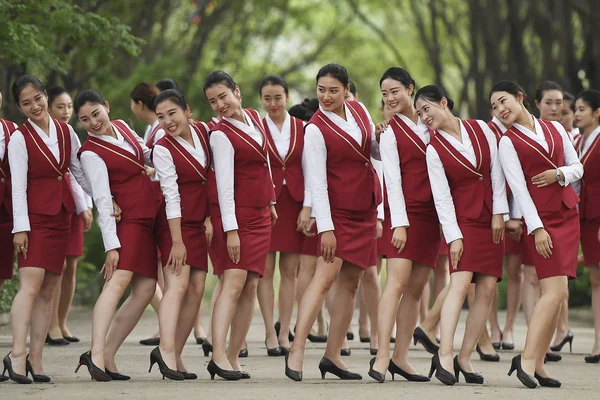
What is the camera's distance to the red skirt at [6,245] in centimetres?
984

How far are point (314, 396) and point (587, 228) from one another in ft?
13.2

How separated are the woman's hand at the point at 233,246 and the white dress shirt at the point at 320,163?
60cm

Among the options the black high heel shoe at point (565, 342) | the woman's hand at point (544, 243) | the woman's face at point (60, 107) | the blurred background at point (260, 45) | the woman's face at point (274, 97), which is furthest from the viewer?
the blurred background at point (260, 45)

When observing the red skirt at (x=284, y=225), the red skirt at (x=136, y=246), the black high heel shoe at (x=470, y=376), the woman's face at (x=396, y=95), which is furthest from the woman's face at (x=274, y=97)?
the black high heel shoe at (x=470, y=376)

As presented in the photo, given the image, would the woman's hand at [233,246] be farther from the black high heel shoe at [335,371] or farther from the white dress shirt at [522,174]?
the white dress shirt at [522,174]

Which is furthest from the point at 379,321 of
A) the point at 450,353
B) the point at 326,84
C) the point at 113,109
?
the point at 113,109

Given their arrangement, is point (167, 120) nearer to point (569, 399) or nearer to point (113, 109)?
point (569, 399)

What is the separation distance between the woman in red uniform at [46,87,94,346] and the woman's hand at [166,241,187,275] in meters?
2.81

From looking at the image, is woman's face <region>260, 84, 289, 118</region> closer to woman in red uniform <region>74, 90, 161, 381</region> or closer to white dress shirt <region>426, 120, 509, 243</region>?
woman in red uniform <region>74, 90, 161, 381</region>

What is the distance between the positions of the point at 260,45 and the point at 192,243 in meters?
26.1

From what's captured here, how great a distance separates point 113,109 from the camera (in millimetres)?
24344

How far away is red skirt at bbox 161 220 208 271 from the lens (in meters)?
9.56

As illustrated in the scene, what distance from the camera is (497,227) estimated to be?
9227 mm

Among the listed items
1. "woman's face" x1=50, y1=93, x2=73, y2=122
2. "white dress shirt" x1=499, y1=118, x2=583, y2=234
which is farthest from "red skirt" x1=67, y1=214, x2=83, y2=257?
"white dress shirt" x1=499, y1=118, x2=583, y2=234
